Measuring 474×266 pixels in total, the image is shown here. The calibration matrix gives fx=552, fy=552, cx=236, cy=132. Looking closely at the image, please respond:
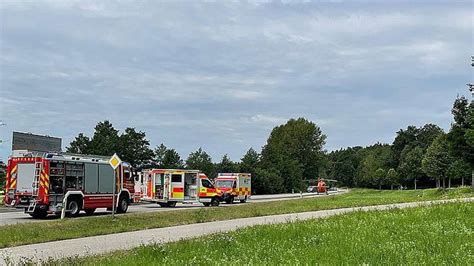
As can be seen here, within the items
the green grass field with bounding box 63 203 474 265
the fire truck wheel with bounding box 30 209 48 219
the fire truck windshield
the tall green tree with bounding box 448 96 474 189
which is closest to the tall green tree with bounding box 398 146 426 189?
the tall green tree with bounding box 448 96 474 189

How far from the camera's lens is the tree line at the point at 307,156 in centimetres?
6754

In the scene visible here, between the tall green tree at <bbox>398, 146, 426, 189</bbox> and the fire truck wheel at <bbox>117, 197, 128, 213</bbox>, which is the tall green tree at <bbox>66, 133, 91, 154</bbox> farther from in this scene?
the tall green tree at <bbox>398, 146, 426, 189</bbox>

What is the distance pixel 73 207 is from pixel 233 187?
24.2 m

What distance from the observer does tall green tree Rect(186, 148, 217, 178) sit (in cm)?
7525

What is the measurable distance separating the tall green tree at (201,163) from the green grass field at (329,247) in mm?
59423

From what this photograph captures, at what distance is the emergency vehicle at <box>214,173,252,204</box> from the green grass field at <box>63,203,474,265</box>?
114ft

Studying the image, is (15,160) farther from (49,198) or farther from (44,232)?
(44,232)

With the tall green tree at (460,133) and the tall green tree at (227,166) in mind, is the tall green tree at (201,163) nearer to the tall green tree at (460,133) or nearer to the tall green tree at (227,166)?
the tall green tree at (227,166)

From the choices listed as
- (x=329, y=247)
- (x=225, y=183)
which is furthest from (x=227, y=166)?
(x=329, y=247)

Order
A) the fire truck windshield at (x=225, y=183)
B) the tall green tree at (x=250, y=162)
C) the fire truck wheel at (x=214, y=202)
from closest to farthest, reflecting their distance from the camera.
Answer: the fire truck wheel at (x=214, y=202) → the fire truck windshield at (x=225, y=183) → the tall green tree at (x=250, y=162)

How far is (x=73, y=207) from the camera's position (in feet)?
93.9

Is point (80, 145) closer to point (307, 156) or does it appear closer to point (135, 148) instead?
point (135, 148)

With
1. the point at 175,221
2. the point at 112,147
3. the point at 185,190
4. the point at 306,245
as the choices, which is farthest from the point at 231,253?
the point at 112,147

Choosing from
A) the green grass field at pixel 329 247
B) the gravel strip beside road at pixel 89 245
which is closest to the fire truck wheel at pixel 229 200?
the gravel strip beside road at pixel 89 245
